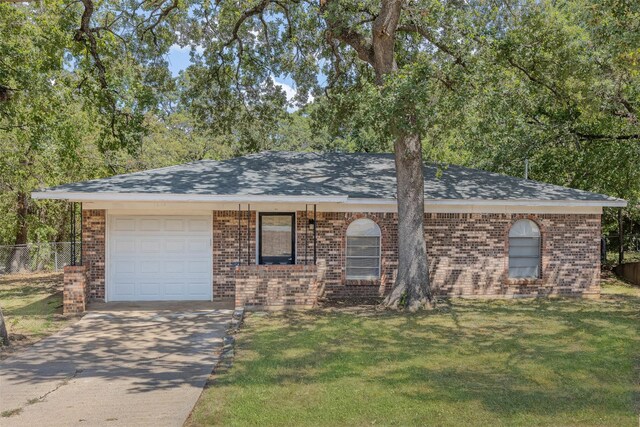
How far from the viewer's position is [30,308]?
12.4 m

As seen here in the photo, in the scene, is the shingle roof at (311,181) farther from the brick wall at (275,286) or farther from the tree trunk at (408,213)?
the brick wall at (275,286)

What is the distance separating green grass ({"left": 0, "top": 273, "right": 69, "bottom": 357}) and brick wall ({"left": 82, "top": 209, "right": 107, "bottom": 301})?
35.9 inches

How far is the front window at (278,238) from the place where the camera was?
524 inches

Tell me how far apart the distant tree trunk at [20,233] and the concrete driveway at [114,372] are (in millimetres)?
13653

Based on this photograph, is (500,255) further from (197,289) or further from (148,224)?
(148,224)

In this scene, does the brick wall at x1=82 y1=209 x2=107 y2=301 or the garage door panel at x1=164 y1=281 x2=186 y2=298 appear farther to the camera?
the garage door panel at x1=164 y1=281 x2=186 y2=298

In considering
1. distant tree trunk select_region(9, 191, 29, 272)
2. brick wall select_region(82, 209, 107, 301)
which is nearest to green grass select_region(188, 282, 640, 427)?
brick wall select_region(82, 209, 107, 301)

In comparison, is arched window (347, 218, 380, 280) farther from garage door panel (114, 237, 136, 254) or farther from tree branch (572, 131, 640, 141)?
tree branch (572, 131, 640, 141)

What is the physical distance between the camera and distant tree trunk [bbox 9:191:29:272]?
72.7ft

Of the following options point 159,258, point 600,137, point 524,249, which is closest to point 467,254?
point 524,249

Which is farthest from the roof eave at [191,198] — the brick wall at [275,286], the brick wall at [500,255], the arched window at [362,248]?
the brick wall at [275,286]

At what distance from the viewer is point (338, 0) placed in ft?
37.9

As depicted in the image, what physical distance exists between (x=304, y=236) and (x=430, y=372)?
6942mm

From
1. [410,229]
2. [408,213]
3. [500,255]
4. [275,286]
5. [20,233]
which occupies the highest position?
[408,213]
